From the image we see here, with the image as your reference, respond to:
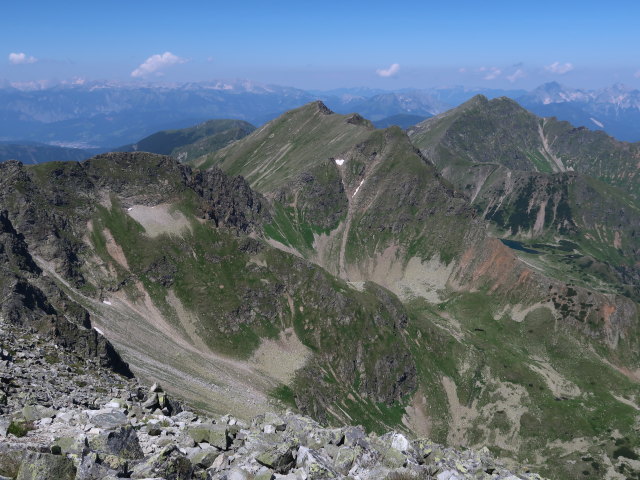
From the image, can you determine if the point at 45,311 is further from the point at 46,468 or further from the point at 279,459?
the point at 46,468

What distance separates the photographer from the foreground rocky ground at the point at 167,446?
2631cm

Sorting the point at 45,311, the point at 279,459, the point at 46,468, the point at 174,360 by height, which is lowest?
the point at 174,360

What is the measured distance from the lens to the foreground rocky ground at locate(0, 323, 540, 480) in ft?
86.3

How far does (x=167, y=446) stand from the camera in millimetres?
29469

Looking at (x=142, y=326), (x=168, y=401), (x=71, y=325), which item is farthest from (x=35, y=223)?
(x=168, y=401)

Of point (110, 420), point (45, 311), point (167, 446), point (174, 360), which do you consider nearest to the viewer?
point (167, 446)

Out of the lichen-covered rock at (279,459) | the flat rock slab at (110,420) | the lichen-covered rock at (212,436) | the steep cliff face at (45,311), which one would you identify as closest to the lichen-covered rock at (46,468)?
the flat rock slab at (110,420)

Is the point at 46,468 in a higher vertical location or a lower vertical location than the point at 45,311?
higher

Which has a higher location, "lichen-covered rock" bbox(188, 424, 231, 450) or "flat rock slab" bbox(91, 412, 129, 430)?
"flat rock slab" bbox(91, 412, 129, 430)

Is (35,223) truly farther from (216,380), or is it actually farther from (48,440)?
(48,440)

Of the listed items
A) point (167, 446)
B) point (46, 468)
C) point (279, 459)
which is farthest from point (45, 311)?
point (46, 468)

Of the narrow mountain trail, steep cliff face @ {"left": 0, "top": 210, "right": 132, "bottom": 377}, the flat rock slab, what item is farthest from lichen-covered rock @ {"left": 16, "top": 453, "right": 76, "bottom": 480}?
the narrow mountain trail

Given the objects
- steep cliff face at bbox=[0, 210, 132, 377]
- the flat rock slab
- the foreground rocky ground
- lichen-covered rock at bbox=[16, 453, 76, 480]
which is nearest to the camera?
lichen-covered rock at bbox=[16, 453, 76, 480]

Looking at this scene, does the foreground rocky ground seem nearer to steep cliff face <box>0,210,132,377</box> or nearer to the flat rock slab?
the flat rock slab
